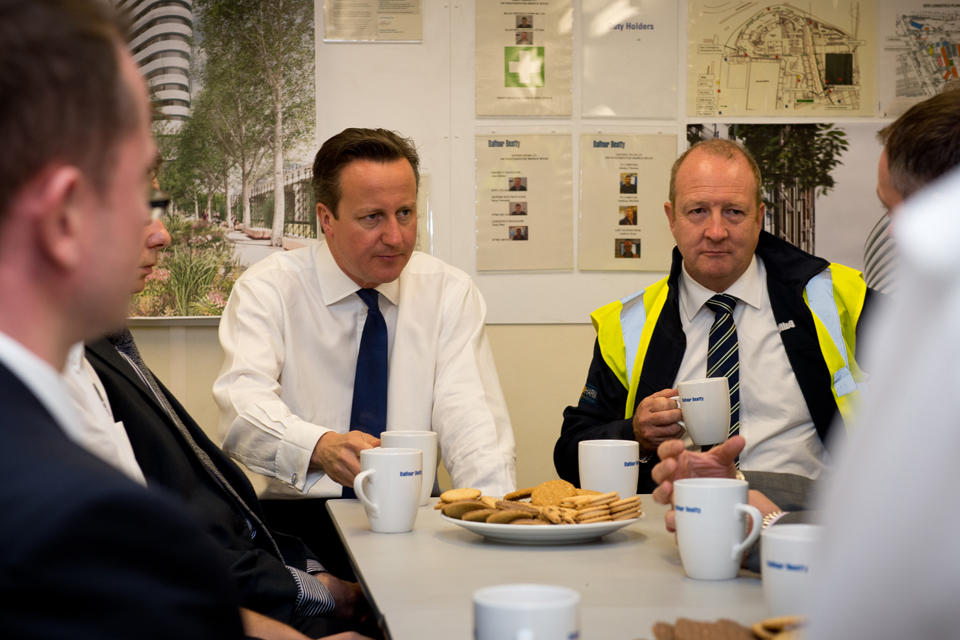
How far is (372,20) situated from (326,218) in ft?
2.93

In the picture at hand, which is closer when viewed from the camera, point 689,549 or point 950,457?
point 950,457

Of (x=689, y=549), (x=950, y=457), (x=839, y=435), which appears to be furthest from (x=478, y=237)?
(x=950, y=457)

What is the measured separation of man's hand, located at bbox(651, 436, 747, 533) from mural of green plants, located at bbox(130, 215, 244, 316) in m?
1.92

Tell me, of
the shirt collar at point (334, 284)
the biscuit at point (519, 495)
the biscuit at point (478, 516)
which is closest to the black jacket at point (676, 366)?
the biscuit at point (519, 495)

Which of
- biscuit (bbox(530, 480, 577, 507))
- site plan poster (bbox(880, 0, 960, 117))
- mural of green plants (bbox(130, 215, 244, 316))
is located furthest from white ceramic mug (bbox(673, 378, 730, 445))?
site plan poster (bbox(880, 0, 960, 117))

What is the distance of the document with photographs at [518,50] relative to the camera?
2.82m

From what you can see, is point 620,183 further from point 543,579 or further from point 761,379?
point 543,579

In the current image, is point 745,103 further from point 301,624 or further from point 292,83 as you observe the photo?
point 301,624

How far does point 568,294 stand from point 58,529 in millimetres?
2527

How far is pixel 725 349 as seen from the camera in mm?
2043

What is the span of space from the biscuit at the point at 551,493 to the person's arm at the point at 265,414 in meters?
0.38

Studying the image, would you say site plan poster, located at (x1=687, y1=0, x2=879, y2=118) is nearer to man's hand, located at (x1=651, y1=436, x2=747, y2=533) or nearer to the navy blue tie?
the navy blue tie

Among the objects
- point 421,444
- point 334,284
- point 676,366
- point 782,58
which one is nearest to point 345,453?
point 421,444

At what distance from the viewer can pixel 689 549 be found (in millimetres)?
1022
